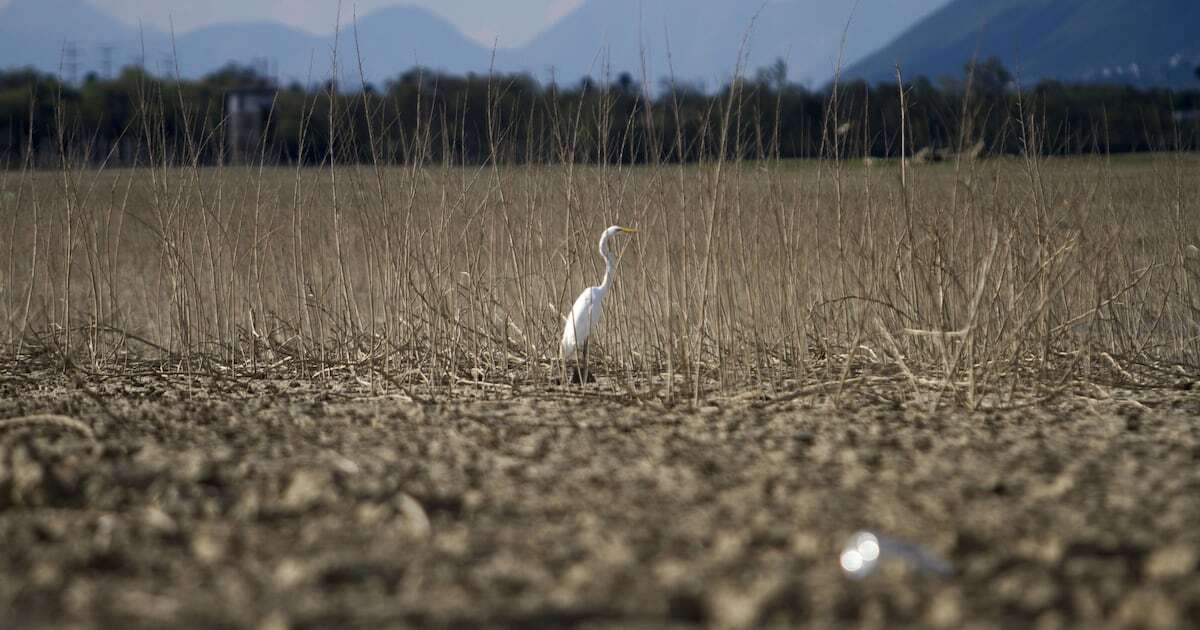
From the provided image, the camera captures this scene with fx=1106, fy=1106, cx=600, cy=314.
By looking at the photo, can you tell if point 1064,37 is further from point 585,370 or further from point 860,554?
point 860,554

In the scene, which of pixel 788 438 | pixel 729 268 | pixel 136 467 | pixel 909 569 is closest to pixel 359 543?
pixel 136 467

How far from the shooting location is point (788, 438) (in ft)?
9.08

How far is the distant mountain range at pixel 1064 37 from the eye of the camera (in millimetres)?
122000

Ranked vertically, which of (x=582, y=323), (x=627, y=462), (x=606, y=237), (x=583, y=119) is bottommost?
(x=627, y=462)

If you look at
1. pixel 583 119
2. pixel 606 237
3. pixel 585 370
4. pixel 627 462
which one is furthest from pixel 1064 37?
pixel 627 462

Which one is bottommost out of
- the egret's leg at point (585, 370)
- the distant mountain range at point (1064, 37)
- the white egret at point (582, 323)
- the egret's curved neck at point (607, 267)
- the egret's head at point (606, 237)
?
the egret's leg at point (585, 370)

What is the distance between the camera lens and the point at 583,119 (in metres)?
8.49

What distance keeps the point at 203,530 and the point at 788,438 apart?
1432mm

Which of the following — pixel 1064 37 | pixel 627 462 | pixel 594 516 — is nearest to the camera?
pixel 594 516

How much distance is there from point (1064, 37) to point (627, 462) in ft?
543

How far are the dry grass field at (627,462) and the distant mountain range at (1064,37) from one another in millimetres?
104807

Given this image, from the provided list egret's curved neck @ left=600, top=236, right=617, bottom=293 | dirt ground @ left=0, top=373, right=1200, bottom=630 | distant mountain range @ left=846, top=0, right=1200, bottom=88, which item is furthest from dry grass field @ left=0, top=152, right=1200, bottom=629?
distant mountain range @ left=846, top=0, right=1200, bottom=88

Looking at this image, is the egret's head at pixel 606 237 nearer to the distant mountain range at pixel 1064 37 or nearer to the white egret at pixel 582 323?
the white egret at pixel 582 323

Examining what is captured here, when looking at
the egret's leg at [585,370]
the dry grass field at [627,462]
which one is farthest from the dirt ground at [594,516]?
the egret's leg at [585,370]
